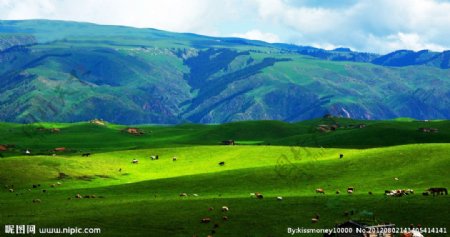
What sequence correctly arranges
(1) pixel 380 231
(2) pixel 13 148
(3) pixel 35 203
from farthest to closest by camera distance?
(2) pixel 13 148
(3) pixel 35 203
(1) pixel 380 231

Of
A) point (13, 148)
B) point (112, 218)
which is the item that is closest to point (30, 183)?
point (112, 218)

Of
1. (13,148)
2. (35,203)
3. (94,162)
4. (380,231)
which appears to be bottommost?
(380,231)

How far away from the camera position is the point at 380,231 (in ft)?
178

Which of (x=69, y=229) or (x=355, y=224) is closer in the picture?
(x=355, y=224)

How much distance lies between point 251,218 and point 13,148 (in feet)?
452

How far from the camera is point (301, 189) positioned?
3322 inches

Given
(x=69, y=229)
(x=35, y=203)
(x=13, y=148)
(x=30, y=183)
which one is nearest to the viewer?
(x=69, y=229)

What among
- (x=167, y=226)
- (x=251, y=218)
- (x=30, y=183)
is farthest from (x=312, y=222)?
(x=30, y=183)

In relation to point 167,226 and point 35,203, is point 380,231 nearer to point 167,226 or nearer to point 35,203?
point 167,226

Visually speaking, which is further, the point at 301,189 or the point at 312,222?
the point at 301,189

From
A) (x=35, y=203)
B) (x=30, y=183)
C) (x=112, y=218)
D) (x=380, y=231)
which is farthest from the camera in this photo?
(x=30, y=183)

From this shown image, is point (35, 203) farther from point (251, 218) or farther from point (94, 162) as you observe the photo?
point (94, 162)

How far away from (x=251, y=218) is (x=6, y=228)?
85.0 ft

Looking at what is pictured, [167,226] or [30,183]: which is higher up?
[30,183]
